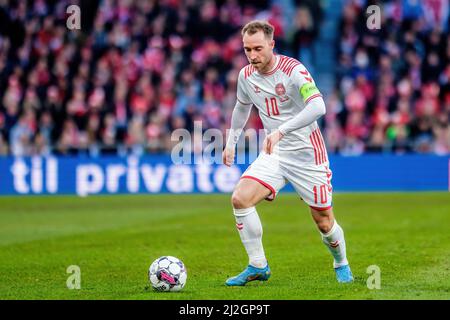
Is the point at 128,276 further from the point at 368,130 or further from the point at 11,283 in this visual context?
the point at 368,130

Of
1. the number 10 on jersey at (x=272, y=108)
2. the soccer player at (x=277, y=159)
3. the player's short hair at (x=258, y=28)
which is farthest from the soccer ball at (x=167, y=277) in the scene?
the player's short hair at (x=258, y=28)

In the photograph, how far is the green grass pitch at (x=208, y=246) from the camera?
8.68 m

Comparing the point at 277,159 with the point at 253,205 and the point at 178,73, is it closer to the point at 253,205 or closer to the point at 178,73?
the point at 253,205

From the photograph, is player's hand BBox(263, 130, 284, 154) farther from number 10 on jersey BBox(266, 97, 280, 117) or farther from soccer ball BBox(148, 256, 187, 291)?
soccer ball BBox(148, 256, 187, 291)

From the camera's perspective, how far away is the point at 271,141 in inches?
322

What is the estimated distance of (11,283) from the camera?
936 cm

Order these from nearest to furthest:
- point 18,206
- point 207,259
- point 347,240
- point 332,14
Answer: point 207,259 < point 347,240 < point 18,206 < point 332,14

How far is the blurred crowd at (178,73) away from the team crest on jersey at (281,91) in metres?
14.4

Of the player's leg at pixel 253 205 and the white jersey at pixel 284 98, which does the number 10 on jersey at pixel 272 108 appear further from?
the player's leg at pixel 253 205

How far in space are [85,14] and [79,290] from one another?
66.0 ft

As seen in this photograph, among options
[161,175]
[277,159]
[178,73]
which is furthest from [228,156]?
[178,73]

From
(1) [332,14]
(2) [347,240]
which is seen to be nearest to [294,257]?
(2) [347,240]

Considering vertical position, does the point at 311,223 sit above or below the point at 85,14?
below

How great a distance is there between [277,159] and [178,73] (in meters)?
16.9
